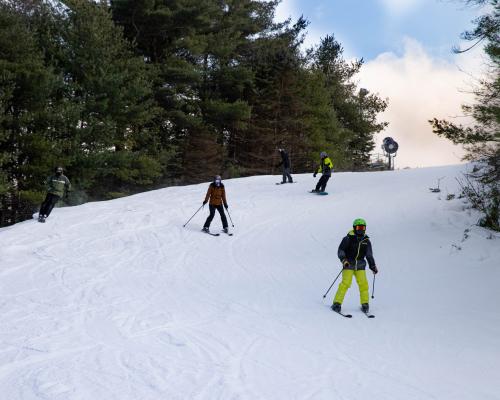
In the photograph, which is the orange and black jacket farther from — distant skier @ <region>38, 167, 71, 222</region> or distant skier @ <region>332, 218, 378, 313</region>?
distant skier @ <region>332, 218, 378, 313</region>

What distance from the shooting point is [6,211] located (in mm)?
20859

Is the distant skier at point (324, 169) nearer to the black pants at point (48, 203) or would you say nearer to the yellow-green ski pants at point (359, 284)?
the black pants at point (48, 203)

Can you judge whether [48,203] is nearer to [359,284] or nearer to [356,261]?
[356,261]

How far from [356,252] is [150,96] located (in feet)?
70.0

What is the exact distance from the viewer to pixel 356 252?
8.32 m

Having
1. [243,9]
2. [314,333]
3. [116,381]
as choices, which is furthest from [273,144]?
[116,381]

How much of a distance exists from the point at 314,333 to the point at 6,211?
18489 millimetres

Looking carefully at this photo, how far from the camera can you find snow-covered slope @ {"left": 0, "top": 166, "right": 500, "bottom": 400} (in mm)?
5359

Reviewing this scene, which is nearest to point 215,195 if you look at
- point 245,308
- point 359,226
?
point 245,308

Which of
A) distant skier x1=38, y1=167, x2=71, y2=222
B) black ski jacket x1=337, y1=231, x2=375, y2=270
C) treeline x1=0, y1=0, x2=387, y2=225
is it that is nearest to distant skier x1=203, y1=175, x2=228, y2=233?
distant skier x1=38, y1=167, x2=71, y2=222

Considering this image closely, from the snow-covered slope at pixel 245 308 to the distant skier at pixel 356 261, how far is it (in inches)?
12.9

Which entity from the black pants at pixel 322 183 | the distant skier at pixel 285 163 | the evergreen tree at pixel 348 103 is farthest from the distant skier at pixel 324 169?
the evergreen tree at pixel 348 103

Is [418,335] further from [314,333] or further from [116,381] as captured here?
[116,381]

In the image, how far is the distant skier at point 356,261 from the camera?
8.23 m
